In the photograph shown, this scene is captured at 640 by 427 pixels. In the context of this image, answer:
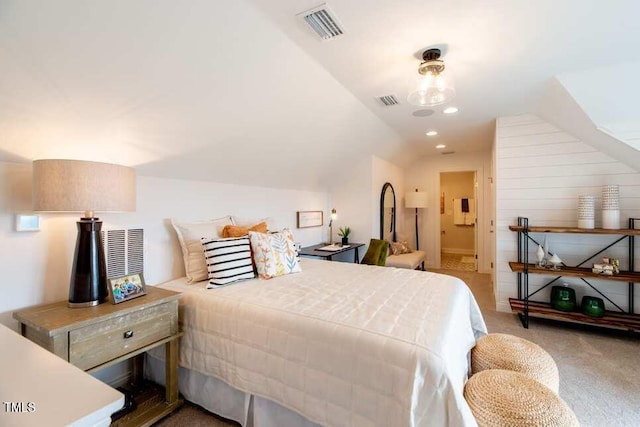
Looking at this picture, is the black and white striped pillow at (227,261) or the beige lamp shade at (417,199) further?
the beige lamp shade at (417,199)

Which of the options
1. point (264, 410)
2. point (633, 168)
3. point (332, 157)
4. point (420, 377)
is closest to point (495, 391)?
point (420, 377)

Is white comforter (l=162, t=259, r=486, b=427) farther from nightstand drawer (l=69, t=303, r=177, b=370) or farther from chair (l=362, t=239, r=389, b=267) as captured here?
chair (l=362, t=239, r=389, b=267)

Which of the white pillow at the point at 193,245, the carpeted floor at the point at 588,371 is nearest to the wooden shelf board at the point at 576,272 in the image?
the carpeted floor at the point at 588,371

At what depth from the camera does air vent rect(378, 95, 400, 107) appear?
2.87 metres

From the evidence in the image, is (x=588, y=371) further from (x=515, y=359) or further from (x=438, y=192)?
(x=438, y=192)

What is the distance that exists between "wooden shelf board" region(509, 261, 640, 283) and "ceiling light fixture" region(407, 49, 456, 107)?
2244 mm

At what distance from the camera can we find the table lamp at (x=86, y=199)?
1440 millimetres

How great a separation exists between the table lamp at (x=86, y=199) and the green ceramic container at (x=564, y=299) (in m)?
4.08

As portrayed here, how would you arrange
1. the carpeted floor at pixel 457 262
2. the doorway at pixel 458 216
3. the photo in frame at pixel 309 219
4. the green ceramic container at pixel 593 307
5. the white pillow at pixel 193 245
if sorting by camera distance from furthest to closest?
the doorway at pixel 458 216
the carpeted floor at pixel 457 262
the photo in frame at pixel 309 219
the green ceramic container at pixel 593 307
the white pillow at pixel 193 245

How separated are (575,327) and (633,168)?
1788mm

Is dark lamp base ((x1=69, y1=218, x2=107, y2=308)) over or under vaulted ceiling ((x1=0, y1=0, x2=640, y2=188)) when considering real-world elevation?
under

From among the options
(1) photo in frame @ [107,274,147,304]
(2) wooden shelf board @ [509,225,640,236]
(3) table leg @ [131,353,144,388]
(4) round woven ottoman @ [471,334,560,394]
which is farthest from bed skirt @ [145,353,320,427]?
(2) wooden shelf board @ [509,225,640,236]

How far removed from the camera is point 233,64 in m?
1.81

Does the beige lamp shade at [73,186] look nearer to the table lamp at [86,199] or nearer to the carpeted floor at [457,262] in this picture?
the table lamp at [86,199]
